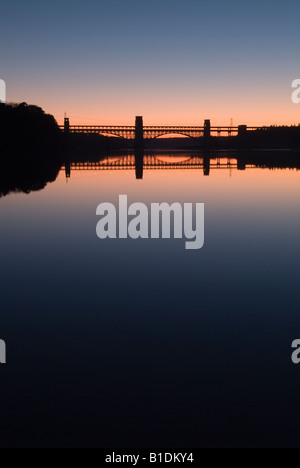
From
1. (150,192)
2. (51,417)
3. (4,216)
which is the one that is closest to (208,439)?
(51,417)

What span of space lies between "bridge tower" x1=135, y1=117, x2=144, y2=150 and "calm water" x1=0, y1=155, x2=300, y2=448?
140289mm

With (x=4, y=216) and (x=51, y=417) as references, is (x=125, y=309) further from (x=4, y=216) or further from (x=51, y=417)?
(x=4, y=216)

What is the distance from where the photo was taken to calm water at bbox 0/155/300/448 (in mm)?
4504

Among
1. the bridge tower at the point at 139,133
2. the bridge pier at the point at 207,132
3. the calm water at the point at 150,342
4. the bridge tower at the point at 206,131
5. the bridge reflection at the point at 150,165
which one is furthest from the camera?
the bridge pier at the point at 207,132

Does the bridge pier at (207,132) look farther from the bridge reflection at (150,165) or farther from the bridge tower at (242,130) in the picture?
the bridge reflection at (150,165)

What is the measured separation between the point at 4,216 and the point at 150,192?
10405 mm

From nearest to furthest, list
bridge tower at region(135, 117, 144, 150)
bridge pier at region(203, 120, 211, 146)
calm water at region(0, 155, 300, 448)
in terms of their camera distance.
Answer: calm water at region(0, 155, 300, 448) < bridge tower at region(135, 117, 144, 150) < bridge pier at region(203, 120, 211, 146)

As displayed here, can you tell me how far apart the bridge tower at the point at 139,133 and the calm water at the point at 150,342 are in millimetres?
140289

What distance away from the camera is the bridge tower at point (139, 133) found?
5920 inches

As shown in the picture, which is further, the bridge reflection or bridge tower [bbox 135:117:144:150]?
bridge tower [bbox 135:117:144:150]

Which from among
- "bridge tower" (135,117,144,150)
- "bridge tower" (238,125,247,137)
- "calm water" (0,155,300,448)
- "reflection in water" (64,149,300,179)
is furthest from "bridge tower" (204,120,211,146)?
"calm water" (0,155,300,448)

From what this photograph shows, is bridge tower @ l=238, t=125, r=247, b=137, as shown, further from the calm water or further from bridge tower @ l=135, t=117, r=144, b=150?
the calm water

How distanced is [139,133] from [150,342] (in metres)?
148

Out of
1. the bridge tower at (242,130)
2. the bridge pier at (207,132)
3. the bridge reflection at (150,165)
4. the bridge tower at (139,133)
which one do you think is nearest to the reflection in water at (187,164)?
the bridge reflection at (150,165)
